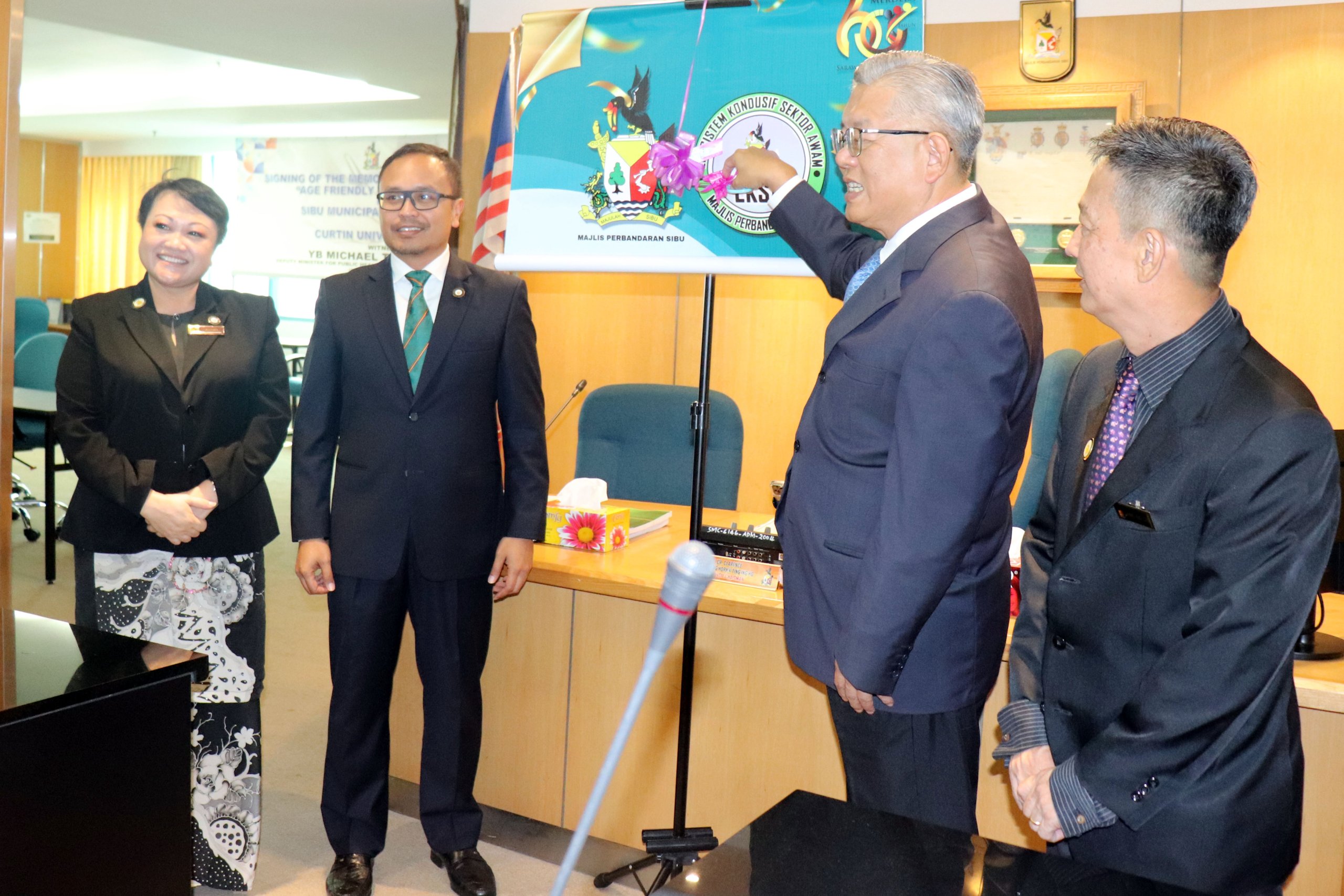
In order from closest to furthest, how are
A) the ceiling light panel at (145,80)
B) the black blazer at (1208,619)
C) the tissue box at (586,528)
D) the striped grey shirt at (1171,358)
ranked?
the black blazer at (1208,619) → the striped grey shirt at (1171,358) → the tissue box at (586,528) → the ceiling light panel at (145,80)

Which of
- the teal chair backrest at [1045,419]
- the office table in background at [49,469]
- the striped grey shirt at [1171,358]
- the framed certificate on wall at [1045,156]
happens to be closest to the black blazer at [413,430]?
the striped grey shirt at [1171,358]

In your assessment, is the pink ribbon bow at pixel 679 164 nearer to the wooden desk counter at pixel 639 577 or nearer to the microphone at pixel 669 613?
the wooden desk counter at pixel 639 577

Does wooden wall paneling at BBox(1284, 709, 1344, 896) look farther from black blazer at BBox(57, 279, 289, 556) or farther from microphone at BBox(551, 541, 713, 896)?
black blazer at BBox(57, 279, 289, 556)

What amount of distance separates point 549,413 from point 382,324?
Result: 2.86 m

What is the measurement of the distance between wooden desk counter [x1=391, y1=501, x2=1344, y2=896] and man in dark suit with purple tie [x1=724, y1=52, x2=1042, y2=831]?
0.55 metres

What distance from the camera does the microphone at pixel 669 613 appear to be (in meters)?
0.65

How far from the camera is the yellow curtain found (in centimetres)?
1298

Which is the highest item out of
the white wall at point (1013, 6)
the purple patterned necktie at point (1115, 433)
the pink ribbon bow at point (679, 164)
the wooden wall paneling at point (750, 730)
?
the white wall at point (1013, 6)

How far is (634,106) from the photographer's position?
90.7 inches

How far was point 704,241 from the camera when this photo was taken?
2.24m

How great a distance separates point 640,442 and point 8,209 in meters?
1.87

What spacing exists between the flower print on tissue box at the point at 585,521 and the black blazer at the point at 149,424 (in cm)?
72

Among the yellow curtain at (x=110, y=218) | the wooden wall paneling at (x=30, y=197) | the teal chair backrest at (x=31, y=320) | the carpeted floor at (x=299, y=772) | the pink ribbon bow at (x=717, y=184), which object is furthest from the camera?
the wooden wall paneling at (x=30, y=197)

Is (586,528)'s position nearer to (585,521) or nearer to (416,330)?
(585,521)
